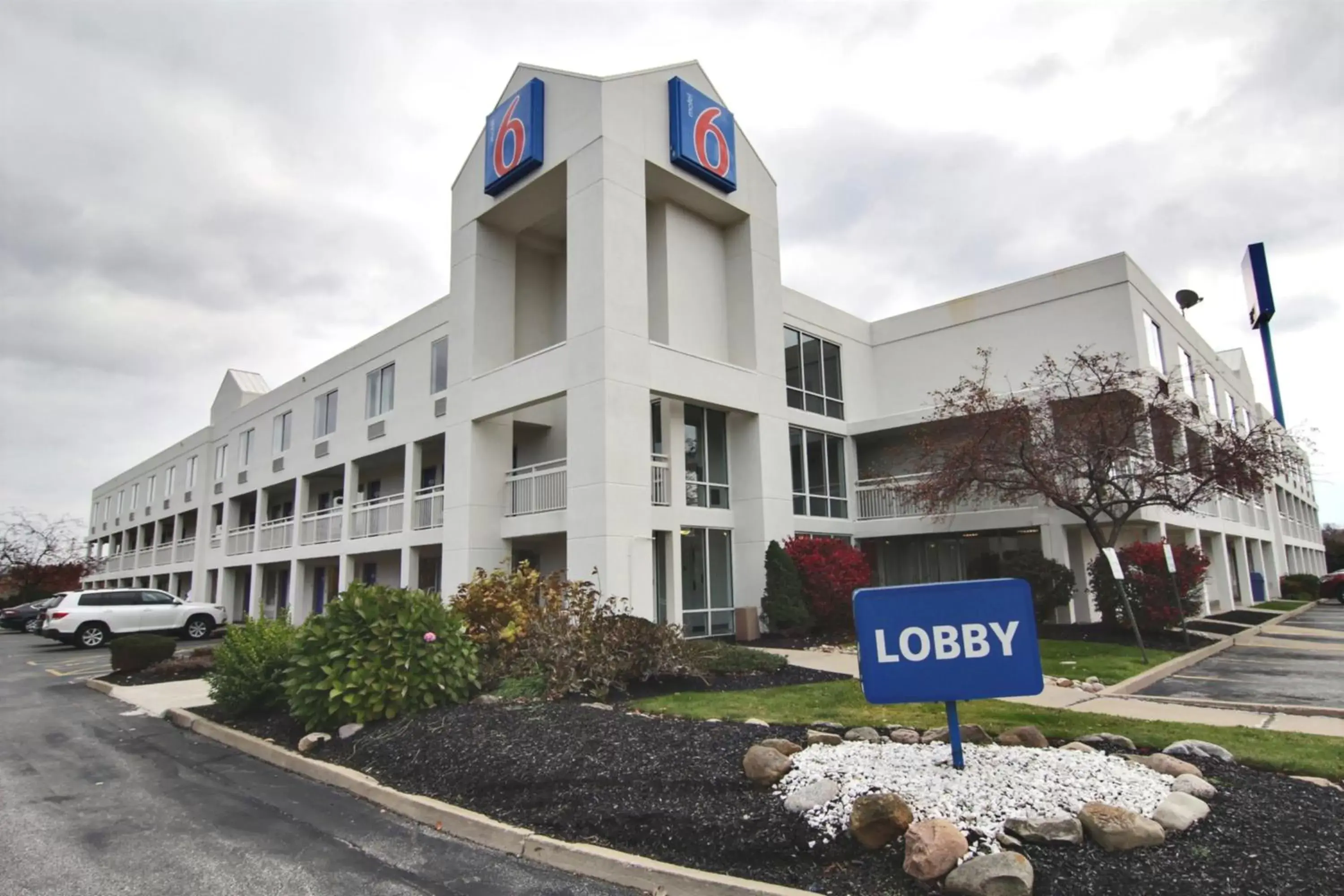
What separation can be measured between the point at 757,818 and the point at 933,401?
777 inches

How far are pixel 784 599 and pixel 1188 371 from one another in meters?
16.6

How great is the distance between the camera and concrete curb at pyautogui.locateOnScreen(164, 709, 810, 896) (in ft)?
14.4

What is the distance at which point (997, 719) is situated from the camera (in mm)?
7902

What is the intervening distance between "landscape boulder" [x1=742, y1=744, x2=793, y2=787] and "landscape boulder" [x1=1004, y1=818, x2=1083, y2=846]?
153cm

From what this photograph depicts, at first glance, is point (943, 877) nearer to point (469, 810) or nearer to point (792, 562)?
point (469, 810)

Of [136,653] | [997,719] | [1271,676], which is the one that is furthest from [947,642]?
[136,653]

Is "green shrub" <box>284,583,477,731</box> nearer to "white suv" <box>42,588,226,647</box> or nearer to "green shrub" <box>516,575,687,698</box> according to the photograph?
"green shrub" <box>516,575,687,698</box>

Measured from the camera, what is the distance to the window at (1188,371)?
940 inches

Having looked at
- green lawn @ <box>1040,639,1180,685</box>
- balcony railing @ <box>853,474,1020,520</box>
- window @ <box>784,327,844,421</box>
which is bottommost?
green lawn @ <box>1040,639,1180,685</box>

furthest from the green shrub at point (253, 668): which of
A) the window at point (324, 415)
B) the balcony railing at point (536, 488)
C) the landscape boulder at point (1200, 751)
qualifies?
the window at point (324, 415)

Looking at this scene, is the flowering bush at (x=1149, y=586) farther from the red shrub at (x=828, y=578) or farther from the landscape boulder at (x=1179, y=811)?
the landscape boulder at (x=1179, y=811)

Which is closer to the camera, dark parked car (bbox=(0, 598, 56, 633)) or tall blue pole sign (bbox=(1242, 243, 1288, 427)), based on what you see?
dark parked car (bbox=(0, 598, 56, 633))

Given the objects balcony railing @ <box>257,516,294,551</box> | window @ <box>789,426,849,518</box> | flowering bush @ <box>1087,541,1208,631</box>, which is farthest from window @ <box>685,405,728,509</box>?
balcony railing @ <box>257,516,294,551</box>

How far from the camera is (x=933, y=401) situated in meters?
22.9
